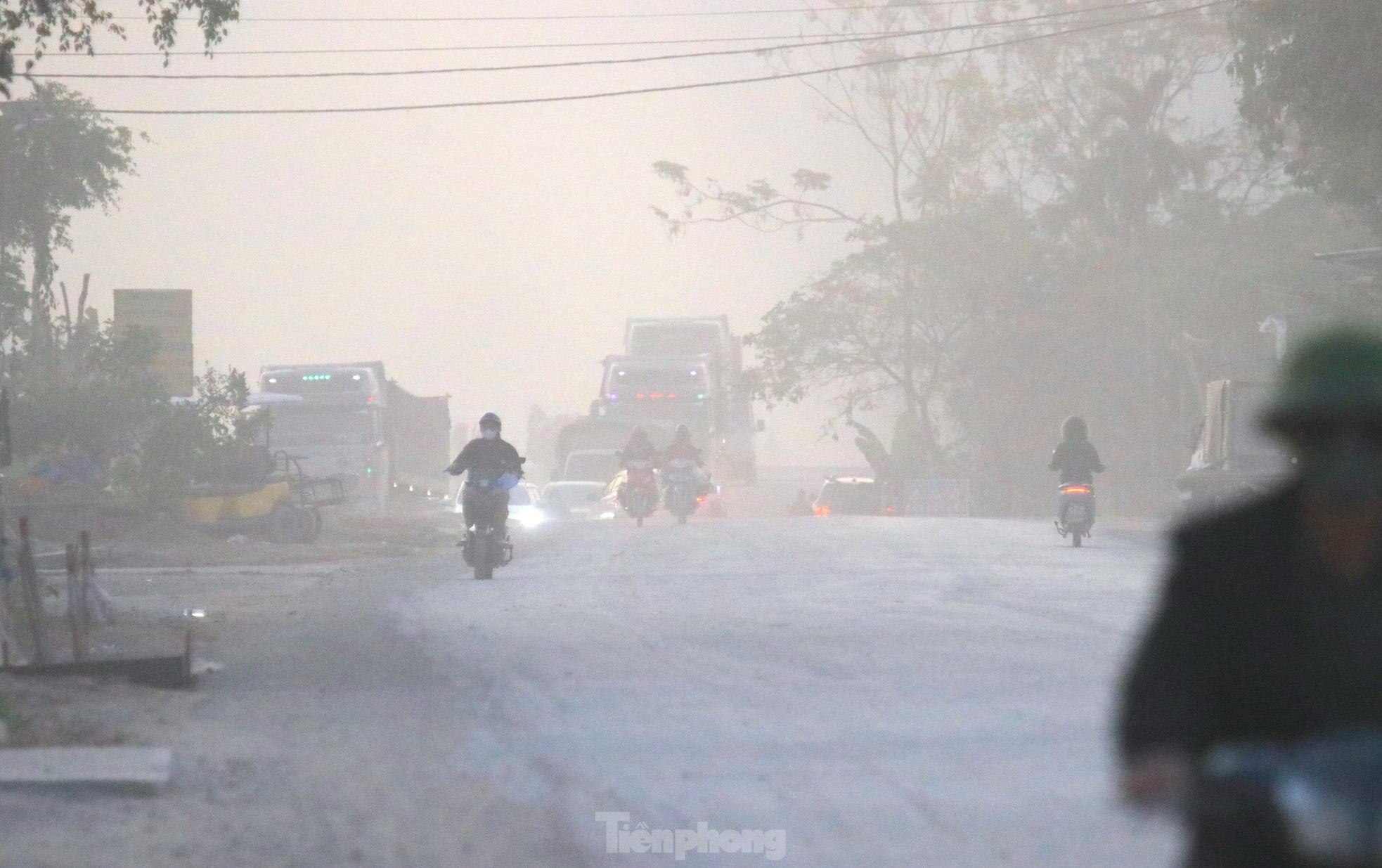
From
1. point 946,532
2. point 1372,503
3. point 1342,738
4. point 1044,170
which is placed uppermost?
point 1044,170

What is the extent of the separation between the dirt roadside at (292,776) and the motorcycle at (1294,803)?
3695mm

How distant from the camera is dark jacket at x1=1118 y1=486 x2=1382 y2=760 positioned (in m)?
2.93

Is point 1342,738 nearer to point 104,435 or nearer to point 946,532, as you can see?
point 946,532

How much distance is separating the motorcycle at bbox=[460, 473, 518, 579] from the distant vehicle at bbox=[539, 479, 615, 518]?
19.7 metres

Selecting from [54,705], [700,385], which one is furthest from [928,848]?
[700,385]

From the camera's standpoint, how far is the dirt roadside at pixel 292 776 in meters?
6.37

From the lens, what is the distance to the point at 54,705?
9.64 meters

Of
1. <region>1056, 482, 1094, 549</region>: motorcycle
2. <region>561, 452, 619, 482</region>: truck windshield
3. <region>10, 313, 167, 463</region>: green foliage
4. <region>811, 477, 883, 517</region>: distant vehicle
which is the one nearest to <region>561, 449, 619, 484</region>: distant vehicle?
<region>561, 452, 619, 482</region>: truck windshield

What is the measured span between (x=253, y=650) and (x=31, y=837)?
6391 mm

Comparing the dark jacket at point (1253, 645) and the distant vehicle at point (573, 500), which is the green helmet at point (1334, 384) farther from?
the distant vehicle at point (573, 500)

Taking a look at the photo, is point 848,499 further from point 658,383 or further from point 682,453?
point 682,453

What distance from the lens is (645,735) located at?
853 centimetres

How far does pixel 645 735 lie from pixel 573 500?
105 feet

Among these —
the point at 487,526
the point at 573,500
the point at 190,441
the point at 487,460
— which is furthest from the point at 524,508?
the point at 487,526
